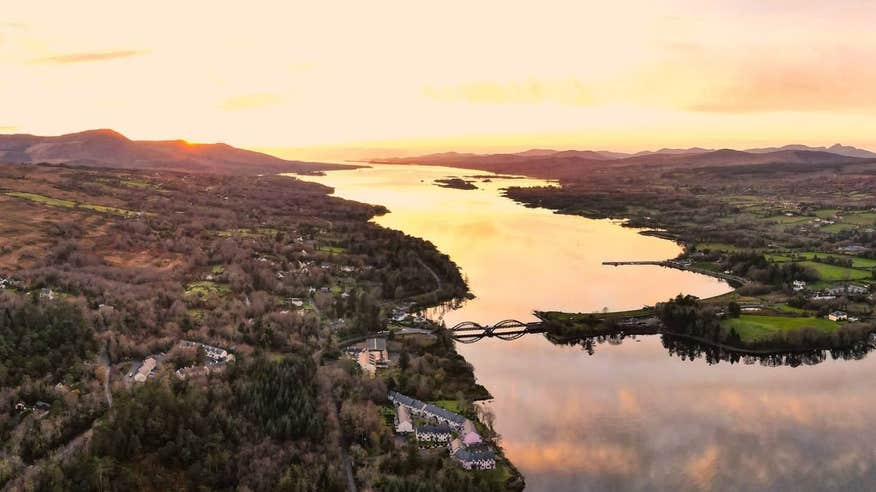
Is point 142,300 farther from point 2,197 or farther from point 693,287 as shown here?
point 693,287

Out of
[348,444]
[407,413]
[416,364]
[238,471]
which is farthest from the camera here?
[416,364]

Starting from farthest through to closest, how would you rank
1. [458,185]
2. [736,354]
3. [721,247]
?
[458,185] → [721,247] → [736,354]

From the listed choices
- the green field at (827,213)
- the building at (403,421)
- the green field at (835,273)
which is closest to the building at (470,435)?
the building at (403,421)

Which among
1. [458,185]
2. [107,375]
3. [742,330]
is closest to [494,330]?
[742,330]

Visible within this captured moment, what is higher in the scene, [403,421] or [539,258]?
[539,258]

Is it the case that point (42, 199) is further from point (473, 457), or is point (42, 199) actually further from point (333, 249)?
point (473, 457)

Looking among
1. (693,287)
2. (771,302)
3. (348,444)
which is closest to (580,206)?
(693,287)

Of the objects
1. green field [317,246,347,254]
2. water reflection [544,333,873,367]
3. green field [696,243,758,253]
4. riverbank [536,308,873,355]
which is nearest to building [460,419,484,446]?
water reflection [544,333,873,367]
